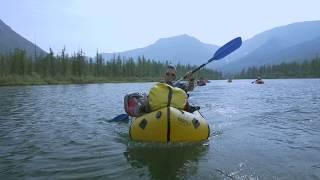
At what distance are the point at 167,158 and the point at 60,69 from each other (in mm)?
85407

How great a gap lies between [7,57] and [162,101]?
7884 cm

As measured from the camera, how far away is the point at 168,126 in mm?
10281

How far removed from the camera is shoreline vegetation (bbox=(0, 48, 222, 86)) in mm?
75812

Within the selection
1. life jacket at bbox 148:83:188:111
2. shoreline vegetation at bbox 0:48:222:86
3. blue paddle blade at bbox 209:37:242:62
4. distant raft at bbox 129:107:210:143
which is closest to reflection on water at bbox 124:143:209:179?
distant raft at bbox 129:107:210:143

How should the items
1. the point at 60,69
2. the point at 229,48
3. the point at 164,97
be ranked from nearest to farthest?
the point at 164,97, the point at 229,48, the point at 60,69

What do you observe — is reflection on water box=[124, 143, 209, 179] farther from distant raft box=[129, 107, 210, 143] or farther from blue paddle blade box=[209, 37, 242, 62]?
blue paddle blade box=[209, 37, 242, 62]

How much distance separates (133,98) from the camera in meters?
16.4

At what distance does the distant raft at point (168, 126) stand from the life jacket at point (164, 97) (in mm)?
A: 333

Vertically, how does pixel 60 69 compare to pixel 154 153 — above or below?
above

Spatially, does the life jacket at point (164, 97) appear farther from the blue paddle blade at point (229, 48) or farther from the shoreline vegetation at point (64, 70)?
the shoreline vegetation at point (64, 70)

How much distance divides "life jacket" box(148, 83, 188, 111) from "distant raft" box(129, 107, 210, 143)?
0.33 metres

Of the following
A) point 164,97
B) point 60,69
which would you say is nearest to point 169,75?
point 164,97

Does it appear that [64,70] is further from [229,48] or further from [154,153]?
[154,153]

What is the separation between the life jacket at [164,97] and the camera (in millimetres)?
10766
